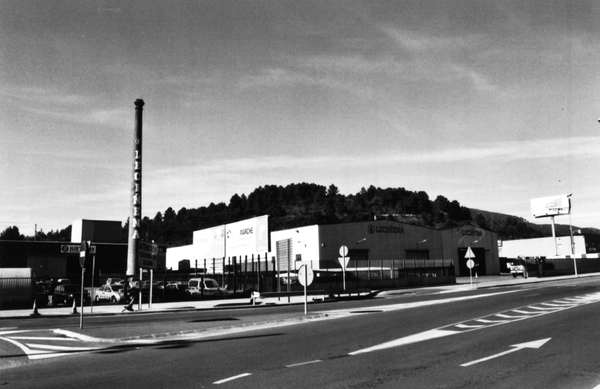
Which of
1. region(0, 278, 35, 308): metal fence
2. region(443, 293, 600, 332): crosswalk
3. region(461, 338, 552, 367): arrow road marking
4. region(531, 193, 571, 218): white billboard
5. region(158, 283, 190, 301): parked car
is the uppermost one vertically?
region(531, 193, 571, 218): white billboard

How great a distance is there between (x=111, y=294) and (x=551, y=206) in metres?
90.6

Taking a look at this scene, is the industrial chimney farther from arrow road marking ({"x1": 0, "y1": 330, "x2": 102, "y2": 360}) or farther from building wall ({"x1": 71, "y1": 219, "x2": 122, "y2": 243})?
arrow road marking ({"x1": 0, "y1": 330, "x2": 102, "y2": 360})

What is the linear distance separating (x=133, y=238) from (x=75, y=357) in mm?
51267

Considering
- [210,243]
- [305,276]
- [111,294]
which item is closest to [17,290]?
[111,294]

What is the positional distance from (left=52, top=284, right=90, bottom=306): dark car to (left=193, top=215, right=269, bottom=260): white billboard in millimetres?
19004

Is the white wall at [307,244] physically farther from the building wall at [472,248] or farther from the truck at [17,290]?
the truck at [17,290]

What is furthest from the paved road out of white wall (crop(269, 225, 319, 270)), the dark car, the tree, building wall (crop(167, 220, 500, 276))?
the tree

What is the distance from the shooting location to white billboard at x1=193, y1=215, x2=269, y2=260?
5300cm

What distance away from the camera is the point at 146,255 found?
2853 centimetres

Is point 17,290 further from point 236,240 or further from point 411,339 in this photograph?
point 411,339

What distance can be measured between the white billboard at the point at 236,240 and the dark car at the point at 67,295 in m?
19.0

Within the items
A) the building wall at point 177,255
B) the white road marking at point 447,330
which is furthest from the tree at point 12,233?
the white road marking at point 447,330

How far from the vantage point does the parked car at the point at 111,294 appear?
3713 centimetres

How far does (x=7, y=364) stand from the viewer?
1119 centimetres
